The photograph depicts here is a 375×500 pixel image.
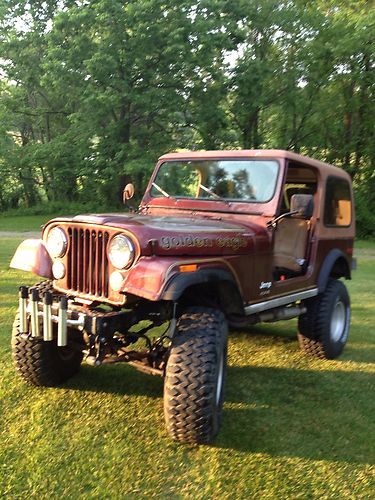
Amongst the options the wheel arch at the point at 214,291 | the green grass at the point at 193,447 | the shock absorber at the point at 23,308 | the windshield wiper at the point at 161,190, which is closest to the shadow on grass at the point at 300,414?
the green grass at the point at 193,447

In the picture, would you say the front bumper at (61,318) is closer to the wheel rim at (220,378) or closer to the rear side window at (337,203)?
the wheel rim at (220,378)

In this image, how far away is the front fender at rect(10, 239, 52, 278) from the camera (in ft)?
11.5

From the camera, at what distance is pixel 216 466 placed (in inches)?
116

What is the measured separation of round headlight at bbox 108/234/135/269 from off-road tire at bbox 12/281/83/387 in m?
0.79

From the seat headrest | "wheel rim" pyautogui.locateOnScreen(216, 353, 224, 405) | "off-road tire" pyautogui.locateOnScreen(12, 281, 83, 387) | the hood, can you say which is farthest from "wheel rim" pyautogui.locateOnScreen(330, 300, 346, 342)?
"off-road tire" pyautogui.locateOnScreen(12, 281, 83, 387)

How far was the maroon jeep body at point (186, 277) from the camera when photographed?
3.04m

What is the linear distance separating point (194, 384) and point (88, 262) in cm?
104

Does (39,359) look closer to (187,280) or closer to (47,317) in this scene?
(47,317)

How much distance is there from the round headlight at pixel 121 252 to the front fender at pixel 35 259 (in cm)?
63

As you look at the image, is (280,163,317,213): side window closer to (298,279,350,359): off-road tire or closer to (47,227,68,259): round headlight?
(298,279,350,359): off-road tire

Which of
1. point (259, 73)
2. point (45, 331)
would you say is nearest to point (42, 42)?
point (259, 73)

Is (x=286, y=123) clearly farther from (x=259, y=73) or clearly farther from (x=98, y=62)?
(x=98, y=62)

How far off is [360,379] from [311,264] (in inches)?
44.5

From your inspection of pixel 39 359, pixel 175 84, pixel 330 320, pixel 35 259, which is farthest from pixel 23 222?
pixel 35 259
